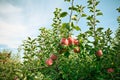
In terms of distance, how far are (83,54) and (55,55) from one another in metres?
1.22

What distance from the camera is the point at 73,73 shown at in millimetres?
5238

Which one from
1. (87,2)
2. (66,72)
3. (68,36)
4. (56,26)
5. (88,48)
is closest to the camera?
(68,36)

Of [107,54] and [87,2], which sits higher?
[87,2]

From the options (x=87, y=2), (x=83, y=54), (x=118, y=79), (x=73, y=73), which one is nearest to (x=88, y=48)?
(x=83, y=54)

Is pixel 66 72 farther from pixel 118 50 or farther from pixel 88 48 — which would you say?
pixel 118 50

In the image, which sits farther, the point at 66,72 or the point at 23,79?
the point at 66,72

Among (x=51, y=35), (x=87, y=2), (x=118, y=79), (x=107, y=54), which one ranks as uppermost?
(x=87, y=2)

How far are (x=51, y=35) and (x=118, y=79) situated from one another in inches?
119

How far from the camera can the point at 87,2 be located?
234 inches

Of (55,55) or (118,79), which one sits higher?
(55,55)

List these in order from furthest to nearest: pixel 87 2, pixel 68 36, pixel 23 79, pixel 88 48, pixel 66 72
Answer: pixel 87 2 → pixel 66 72 → pixel 88 48 → pixel 23 79 → pixel 68 36

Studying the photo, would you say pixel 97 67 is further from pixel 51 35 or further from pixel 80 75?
pixel 51 35

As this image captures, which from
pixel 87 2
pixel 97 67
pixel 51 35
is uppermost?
pixel 87 2

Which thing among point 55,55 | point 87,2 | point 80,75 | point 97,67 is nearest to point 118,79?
point 97,67
